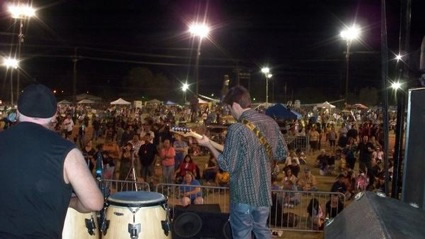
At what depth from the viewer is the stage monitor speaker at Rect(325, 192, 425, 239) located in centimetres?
219

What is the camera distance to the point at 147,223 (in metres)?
4.68

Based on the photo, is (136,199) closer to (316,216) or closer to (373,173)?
(316,216)

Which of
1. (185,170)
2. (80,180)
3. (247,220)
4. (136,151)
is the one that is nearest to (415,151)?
(247,220)

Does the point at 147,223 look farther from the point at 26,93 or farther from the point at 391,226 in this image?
the point at 391,226

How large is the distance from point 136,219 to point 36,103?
2232mm

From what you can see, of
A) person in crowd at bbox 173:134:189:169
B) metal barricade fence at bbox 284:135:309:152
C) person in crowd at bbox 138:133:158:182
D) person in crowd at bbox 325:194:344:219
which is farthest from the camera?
metal barricade fence at bbox 284:135:309:152

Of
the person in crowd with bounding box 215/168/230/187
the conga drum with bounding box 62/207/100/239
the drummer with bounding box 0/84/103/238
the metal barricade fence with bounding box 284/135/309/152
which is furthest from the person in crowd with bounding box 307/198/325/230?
the metal barricade fence with bounding box 284/135/309/152

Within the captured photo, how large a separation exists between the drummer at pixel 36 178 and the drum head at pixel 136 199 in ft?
6.42

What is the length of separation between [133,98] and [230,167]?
250ft

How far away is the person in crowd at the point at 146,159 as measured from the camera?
13.9m

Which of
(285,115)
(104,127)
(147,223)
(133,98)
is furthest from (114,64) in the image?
(147,223)

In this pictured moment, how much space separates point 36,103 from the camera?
2.72 meters

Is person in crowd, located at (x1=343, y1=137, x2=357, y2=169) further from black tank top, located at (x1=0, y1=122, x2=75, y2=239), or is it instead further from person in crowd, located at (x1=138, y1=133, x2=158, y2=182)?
black tank top, located at (x1=0, y1=122, x2=75, y2=239)

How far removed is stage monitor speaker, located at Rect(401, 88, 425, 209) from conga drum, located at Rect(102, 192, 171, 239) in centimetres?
243
